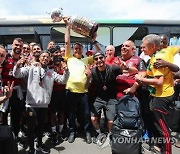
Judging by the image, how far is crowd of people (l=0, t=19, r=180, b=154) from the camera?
12.1ft

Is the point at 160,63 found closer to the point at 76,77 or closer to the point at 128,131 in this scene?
the point at 128,131

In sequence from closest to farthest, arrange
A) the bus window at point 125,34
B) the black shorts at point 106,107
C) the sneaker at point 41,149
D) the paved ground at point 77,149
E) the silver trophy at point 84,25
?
the sneaker at point 41,149, the paved ground at point 77,149, the black shorts at point 106,107, the silver trophy at point 84,25, the bus window at point 125,34

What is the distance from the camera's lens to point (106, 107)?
15.1 feet

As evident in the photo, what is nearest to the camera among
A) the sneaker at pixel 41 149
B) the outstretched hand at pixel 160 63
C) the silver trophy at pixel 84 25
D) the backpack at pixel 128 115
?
the outstretched hand at pixel 160 63

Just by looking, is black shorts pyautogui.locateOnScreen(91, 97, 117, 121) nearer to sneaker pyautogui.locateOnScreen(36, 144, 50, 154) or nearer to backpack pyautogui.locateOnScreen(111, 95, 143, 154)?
backpack pyautogui.locateOnScreen(111, 95, 143, 154)

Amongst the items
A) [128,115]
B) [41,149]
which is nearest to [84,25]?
[128,115]

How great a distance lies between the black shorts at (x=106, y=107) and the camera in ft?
14.8

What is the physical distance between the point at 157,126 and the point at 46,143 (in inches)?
80.6

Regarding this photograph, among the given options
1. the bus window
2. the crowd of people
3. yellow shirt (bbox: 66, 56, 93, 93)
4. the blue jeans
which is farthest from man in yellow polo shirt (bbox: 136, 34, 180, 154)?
the bus window

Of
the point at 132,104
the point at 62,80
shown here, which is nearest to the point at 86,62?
the point at 62,80

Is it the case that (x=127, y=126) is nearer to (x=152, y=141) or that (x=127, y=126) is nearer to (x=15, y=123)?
(x=152, y=141)

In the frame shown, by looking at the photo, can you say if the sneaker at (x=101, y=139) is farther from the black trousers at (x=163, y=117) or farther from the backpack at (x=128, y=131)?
the black trousers at (x=163, y=117)

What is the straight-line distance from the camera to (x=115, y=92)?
4625mm

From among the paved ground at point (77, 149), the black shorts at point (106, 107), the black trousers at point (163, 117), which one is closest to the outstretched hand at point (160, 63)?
the black trousers at point (163, 117)
